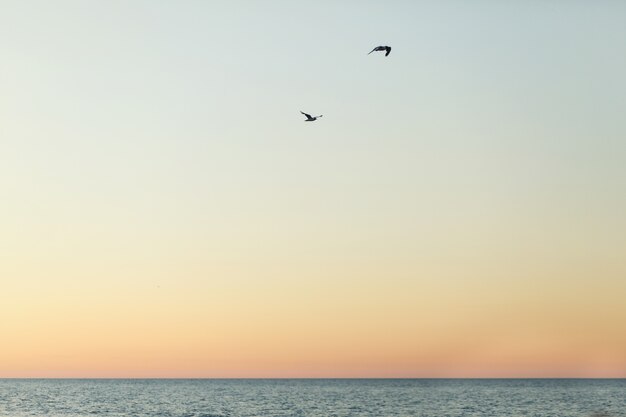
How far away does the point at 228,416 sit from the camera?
86812 millimetres

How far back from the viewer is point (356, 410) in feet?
318

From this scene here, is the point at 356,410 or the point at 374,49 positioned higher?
the point at 374,49

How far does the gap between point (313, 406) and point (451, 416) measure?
73.8 ft

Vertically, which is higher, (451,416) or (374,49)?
(374,49)

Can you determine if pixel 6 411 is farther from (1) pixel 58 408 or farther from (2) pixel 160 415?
(2) pixel 160 415

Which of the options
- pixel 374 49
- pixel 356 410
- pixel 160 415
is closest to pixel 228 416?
pixel 160 415

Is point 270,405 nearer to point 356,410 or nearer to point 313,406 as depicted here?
point 313,406

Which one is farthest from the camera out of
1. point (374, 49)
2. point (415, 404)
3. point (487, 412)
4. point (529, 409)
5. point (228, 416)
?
point (415, 404)

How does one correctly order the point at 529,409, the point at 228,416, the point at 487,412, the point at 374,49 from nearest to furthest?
the point at 374,49 → the point at 228,416 → the point at 487,412 → the point at 529,409

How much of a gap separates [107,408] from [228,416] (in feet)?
61.1

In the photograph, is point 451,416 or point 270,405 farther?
point 270,405

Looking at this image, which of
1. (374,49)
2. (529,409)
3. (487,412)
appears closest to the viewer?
(374,49)

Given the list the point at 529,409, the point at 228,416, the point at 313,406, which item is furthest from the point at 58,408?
the point at 529,409

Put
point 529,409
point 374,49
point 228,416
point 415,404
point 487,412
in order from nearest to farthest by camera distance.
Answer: point 374,49, point 228,416, point 487,412, point 529,409, point 415,404
